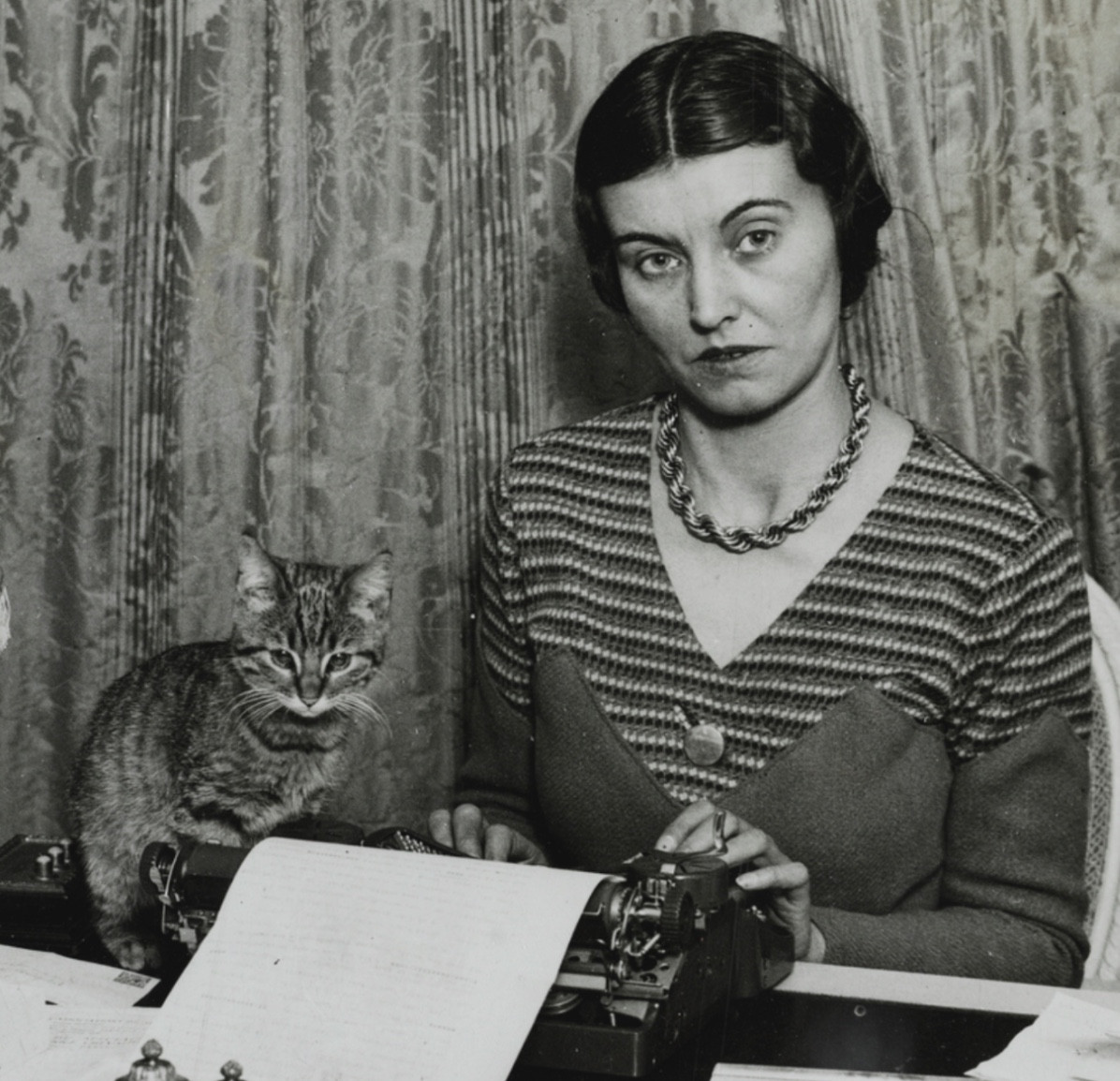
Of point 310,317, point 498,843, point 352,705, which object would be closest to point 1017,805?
point 498,843

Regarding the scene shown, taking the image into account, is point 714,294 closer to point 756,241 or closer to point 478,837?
point 756,241

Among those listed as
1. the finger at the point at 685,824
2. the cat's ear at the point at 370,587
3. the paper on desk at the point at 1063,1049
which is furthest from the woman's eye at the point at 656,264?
the paper on desk at the point at 1063,1049

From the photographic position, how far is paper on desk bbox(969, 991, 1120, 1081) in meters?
1.09

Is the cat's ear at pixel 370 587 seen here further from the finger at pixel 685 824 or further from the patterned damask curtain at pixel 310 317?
the finger at pixel 685 824

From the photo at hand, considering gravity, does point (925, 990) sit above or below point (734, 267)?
below

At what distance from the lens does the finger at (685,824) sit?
4.22 feet

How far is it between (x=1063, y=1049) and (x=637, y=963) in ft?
1.13

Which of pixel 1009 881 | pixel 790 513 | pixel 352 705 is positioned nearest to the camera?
pixel 1009 881

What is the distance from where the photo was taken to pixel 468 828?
1.59 metres

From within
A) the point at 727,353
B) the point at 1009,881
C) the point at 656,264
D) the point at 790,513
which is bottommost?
the point at 1009,881

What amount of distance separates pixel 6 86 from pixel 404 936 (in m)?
1.67

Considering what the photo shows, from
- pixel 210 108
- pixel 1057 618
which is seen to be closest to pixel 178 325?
pixel 210 108

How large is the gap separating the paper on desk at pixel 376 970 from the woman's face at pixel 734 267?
2.22 feet

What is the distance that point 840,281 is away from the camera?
1694 millimetres
